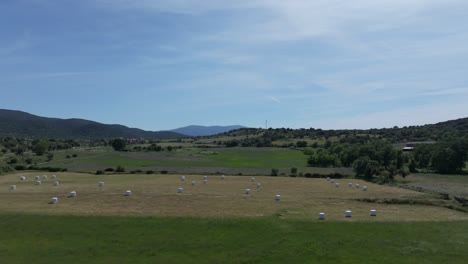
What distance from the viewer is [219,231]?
32.8 m

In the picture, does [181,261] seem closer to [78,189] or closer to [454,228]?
[454,228]

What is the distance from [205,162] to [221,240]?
3168 inches

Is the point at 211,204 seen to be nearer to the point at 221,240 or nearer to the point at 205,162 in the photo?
the point at 221,240

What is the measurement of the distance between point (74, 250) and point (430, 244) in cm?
2281

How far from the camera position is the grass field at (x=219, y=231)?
27234mm

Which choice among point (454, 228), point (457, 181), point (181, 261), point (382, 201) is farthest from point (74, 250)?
point (457, 181)

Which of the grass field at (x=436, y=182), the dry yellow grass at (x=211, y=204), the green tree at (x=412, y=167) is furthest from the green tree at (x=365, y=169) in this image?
the dry yellow grass at (x=211, y=204)

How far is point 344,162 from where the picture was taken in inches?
4459

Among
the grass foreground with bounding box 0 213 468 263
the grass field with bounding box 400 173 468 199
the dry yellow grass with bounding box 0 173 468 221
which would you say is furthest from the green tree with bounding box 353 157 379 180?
the grass foreground with bounding box 0 213 468 263

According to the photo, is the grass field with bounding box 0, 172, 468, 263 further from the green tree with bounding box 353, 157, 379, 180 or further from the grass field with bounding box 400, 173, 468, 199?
the green tree with bounding box 353, 157, 379, 180

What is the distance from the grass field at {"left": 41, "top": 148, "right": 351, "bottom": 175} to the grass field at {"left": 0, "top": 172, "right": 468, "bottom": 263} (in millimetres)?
44362

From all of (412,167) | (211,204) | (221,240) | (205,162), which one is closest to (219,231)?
(221,240)

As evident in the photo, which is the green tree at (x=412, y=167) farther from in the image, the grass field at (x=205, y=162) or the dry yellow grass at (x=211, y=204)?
the dry yellow grass at (x=211, y=204)

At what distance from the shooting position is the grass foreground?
26859mm
